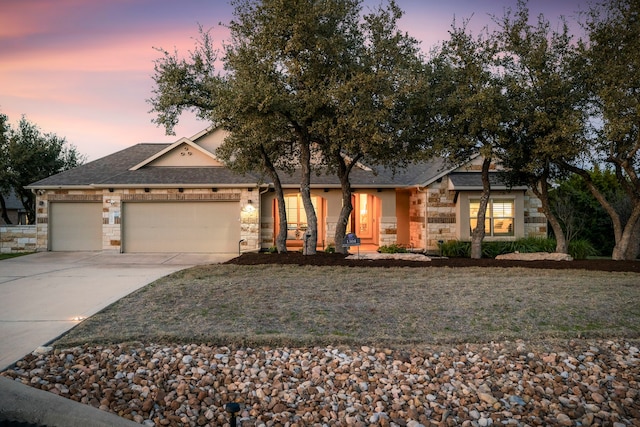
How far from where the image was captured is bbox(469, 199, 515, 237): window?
1722 cm

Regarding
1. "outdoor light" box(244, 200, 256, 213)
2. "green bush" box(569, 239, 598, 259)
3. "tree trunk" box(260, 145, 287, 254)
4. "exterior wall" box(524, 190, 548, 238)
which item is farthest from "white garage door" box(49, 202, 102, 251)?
"green bush" box(569, 239, 598, 259)

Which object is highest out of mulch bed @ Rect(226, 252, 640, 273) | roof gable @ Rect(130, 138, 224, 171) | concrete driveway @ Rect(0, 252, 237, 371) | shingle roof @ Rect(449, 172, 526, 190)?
roof gable @ Rect(130, 138, 224, 171)

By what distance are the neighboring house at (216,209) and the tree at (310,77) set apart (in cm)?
484

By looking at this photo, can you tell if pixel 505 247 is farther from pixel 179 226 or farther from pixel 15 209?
pixel 15 209

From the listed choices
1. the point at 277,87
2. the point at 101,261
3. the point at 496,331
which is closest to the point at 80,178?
the point at 101,261

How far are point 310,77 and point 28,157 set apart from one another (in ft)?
62.9

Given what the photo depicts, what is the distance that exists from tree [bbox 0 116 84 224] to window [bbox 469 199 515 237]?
859 inches

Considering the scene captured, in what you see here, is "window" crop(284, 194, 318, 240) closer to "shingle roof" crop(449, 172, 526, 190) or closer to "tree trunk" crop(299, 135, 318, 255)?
"shingle roof" crop(449, 172, 526, 190)

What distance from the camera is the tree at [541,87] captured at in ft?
37.2

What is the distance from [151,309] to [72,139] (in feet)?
81.4

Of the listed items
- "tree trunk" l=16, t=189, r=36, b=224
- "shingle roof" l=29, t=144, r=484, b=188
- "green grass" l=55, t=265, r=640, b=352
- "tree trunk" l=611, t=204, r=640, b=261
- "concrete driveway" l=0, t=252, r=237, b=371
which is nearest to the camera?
"green grass" l=55, t=265, r=640, b=352

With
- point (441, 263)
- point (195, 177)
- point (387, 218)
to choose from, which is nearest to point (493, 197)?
point (387, 218)

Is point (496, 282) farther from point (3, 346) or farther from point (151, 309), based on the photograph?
point (3, 346)

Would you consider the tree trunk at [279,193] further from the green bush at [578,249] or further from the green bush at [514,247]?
the green bush at [578,249]
